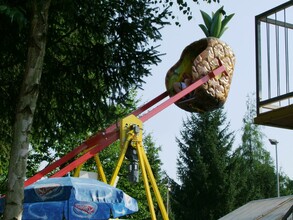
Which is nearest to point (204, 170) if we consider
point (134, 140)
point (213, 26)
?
point (213, 26)

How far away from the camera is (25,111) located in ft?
26.2

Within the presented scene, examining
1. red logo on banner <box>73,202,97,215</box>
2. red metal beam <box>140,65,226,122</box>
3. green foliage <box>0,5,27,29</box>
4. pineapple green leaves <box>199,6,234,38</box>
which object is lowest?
red logo on banner <box>73,202,97,215</box>

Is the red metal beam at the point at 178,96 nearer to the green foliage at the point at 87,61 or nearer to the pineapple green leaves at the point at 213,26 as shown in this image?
the pineapple green leaves at the point at 213,26

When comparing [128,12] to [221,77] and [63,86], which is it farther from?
[221,77]

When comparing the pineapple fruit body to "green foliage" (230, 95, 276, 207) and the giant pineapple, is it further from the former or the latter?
"green foliage" (230, 95, 276, 207)

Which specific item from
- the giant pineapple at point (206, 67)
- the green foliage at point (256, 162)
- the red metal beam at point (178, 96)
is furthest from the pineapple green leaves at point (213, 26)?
the green foliage at point (256, 162)

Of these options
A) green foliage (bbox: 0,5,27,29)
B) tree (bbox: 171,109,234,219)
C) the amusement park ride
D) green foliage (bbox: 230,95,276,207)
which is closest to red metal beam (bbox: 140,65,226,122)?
the amusement park ride

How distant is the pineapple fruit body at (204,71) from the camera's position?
18.9 metres

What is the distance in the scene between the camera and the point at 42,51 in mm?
8297

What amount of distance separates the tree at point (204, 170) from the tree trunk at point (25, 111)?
118ft

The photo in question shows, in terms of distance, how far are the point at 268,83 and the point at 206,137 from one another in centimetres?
3876

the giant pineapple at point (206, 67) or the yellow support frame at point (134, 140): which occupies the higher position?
the giant pineapple at point (206, 67)

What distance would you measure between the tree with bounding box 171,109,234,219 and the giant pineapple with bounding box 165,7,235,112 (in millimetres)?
24920

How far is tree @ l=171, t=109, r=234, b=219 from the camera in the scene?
44.0 metres
